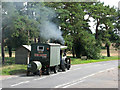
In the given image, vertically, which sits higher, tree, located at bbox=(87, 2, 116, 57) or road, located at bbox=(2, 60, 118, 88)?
tree, located at bbox=(87, 2, 116, 57)

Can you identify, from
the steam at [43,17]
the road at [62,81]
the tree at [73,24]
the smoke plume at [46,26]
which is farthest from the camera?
the tree at [73,24]

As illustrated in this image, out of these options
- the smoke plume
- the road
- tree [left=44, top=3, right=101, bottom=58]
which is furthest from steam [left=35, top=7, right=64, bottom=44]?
the road

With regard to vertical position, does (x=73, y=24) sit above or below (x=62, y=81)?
above

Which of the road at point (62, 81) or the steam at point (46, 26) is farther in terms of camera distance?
the steam at point (46, 26)

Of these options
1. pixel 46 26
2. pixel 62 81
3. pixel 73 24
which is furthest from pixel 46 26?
pixel 62 81

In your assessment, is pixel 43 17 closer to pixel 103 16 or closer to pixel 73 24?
pixel 73 24

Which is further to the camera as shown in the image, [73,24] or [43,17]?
[73,24]

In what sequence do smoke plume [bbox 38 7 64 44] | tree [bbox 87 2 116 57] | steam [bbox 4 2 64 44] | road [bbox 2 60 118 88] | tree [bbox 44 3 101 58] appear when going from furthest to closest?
tree [bbox 87 2 116 57] → tree [bbox 44 3 101 58] → smoke plume [bbox 38 7 64 44] → steam [bbox 4 2 64 44] → road [bbox 2 60 118 88]

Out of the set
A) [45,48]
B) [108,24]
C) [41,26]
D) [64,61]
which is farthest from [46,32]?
[108,24]

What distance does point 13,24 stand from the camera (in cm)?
3356

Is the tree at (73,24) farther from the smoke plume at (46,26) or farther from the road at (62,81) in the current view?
the road at (62,81)

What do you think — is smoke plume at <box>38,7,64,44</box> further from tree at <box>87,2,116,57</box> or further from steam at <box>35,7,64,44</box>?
tree at <box>87,2,116,57</box>

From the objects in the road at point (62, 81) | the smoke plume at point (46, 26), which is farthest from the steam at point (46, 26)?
the road at point (62, 81)

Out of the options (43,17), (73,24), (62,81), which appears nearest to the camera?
(62,81)
